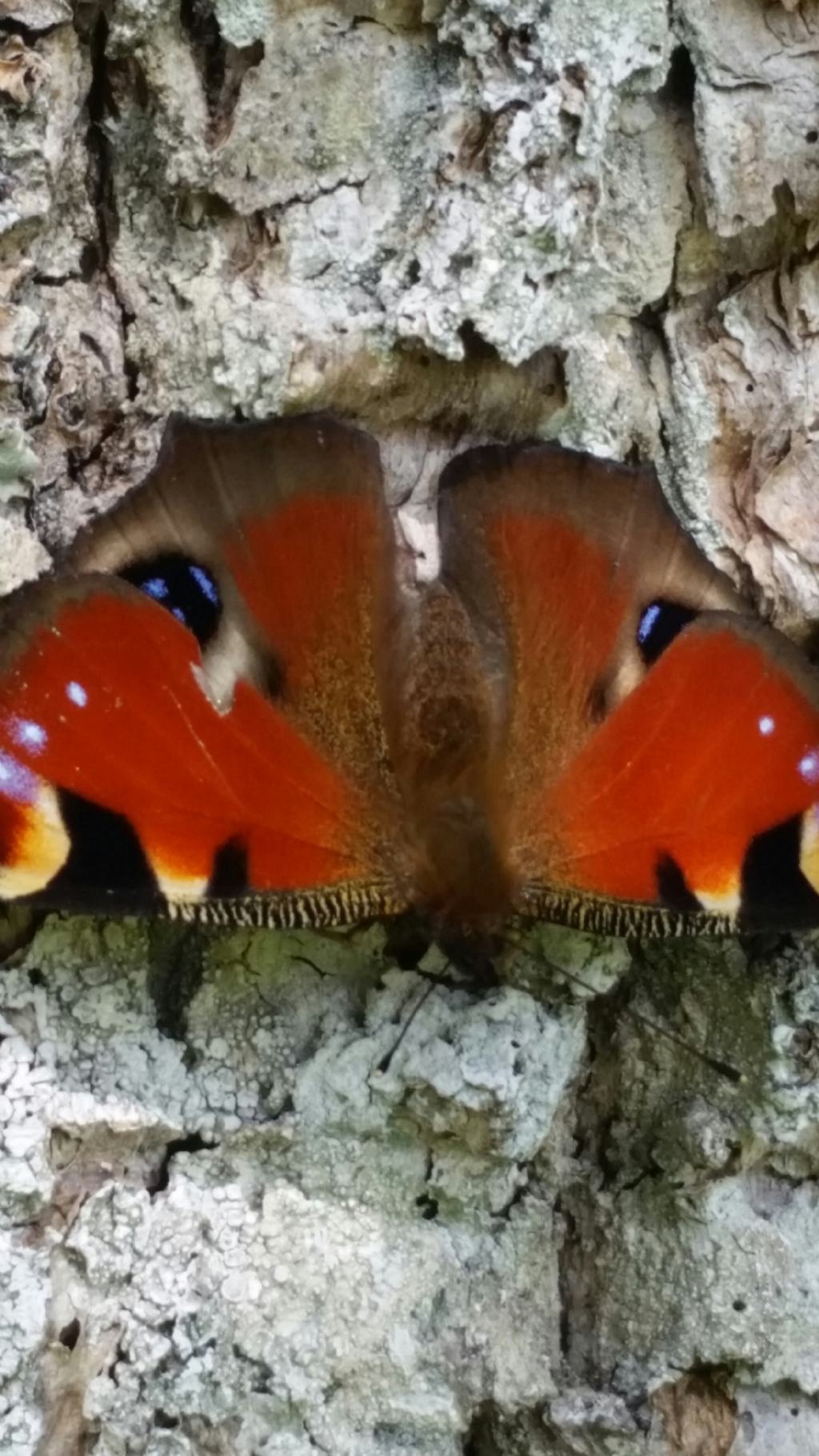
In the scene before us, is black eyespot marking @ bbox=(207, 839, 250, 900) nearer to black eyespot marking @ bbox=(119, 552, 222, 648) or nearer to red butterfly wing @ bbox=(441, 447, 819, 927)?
black eyespot marking @ bbox=(119, 552, 222, 648)

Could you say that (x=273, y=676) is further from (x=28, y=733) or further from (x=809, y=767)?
(x=809, y=767)

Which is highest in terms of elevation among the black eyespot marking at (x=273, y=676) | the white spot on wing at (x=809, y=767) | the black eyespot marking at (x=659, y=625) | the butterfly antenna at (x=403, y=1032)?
the black eyespot marking at (x=659, y=625)

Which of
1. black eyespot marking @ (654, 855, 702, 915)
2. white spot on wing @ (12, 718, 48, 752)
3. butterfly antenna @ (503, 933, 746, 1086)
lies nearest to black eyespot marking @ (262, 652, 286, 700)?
white spot on wing @ (12, 718, 48, 752)

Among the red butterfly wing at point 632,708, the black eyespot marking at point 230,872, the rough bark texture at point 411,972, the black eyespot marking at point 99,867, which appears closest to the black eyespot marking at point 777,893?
the red butterfly wing at point 632,708

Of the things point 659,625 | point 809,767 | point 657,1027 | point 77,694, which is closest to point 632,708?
point 659,625

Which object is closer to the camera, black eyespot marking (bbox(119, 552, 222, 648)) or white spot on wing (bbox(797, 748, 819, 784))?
black eyespot marking (bbox(119, 552, 222, 648))

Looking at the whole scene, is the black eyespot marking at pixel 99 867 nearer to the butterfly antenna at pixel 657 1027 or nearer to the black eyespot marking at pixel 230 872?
the black eyespot marking at pixel 230 872
